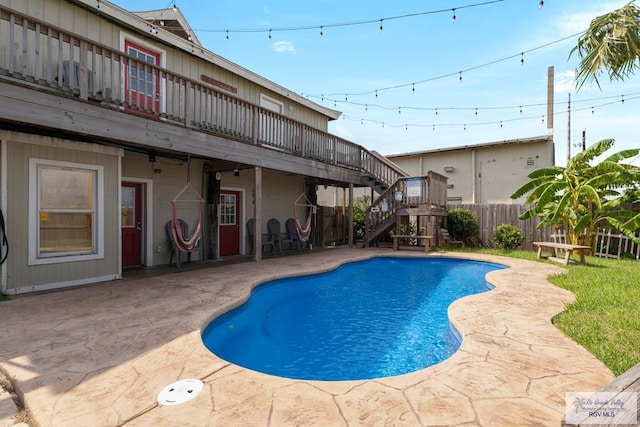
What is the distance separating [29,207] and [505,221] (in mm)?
13647

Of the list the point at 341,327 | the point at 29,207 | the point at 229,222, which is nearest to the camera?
the point at 341,327

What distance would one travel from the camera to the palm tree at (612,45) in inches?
159

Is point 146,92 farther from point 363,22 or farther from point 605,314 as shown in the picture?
point 605,314

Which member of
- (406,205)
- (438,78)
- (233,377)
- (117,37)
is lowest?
(233,377)

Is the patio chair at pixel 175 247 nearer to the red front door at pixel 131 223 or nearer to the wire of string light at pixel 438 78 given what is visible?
the red front door at pixel 131 223

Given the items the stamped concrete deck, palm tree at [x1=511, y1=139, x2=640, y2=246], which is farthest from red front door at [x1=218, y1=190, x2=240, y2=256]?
palm tree at [x1=511, y1=139, x2=640, y2=246]

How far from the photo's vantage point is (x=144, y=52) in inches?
311

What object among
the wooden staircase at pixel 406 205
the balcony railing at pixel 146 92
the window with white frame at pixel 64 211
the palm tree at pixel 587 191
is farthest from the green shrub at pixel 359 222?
the window with white frame at pixel 64 211

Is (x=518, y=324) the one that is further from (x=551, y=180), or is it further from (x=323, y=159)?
(x=551, y=180)

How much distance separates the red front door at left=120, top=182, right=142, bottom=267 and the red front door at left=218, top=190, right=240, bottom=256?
7.81ft

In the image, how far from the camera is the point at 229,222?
10422 millimetres

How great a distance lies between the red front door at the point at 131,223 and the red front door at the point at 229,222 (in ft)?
7.81

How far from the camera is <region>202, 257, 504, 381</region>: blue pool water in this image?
374 centimetres

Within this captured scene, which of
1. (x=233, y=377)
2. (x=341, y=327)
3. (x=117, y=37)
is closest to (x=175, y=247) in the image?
(x=117, y=37)
